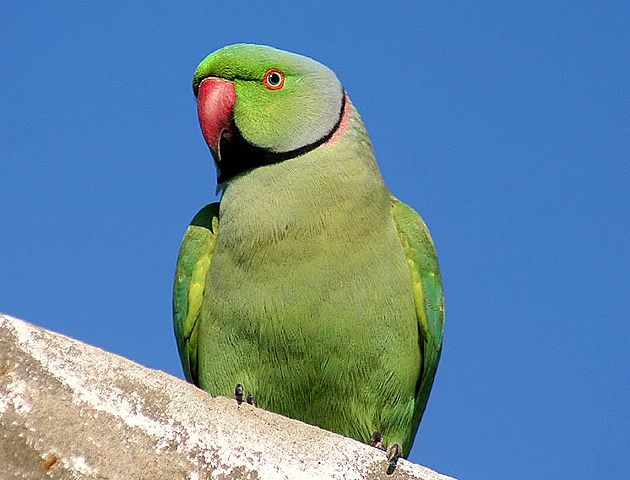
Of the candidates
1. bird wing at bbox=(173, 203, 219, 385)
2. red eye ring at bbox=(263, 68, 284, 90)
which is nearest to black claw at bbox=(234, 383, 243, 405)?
bird wing at bbox=(173, 203, 219, 385)

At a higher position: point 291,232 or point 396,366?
point 291,232

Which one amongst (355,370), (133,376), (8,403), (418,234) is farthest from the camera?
(418,234)

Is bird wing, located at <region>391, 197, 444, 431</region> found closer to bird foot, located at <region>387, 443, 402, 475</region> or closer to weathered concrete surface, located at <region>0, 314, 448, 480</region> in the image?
bird foot, located at <region>387, 443, 402, 475</region>

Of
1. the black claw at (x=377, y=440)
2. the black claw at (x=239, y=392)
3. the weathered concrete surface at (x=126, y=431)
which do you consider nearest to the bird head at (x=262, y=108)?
the black claw at (x=239, y=392)

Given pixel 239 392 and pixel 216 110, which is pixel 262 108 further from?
pixel 239 392

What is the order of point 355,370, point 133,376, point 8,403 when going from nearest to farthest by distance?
point 8,403, point 133,376, point 355,370

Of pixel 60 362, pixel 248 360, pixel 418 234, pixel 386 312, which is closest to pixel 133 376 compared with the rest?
pixel 60 362

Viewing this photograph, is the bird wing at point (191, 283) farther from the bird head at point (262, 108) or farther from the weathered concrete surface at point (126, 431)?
the weathered concrete surface at point (126, 431)

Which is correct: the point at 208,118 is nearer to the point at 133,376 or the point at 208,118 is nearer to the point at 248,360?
the point at 248,360
